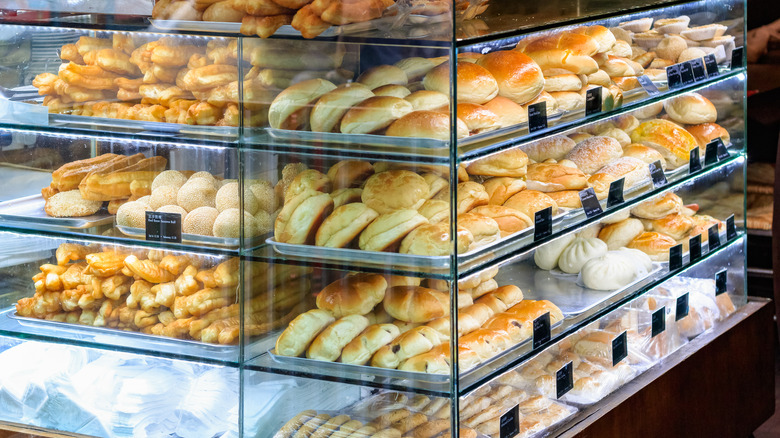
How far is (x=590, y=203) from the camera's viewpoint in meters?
2.56

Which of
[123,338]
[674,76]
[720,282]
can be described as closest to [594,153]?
[674,76]

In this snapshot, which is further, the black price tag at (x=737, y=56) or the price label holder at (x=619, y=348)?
the black price tag at (x=737, y=56)

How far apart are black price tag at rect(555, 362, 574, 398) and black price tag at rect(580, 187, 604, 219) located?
43cm

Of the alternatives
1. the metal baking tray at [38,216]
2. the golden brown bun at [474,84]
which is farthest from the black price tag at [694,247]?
the metal baking tray at [38,216]

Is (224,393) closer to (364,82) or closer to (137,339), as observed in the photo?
(137,339)

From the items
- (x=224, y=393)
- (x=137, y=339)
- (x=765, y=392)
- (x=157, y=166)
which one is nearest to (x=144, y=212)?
(x=157, y=166)

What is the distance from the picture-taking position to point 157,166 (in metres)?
2.29

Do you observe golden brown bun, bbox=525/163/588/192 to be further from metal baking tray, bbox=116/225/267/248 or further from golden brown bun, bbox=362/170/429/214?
metal baking tray, bbox=116/225/267/248

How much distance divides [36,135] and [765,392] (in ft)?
9.03

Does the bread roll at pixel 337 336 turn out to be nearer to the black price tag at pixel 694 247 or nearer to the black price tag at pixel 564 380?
the black price tag at pixel 564 380

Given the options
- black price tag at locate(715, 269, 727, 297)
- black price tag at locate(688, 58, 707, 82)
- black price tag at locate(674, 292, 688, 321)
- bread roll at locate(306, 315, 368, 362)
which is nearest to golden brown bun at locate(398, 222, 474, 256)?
bread roll at locate(306, 315, 368, 362)

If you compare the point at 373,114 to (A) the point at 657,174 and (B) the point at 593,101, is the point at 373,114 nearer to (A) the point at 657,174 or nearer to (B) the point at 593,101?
(B) the point at 593,101

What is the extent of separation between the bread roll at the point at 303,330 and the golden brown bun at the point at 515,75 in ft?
2.33

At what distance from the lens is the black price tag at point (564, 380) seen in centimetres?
244
